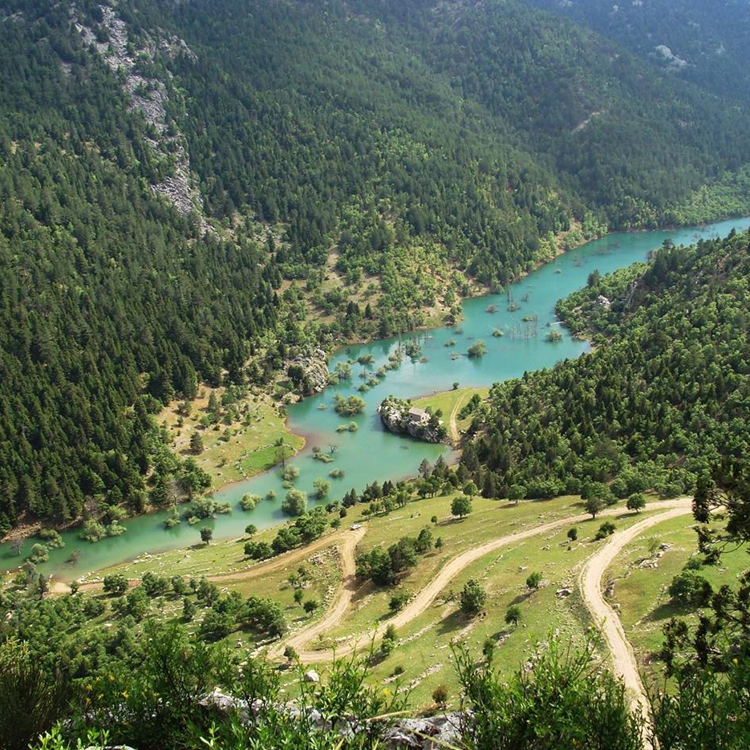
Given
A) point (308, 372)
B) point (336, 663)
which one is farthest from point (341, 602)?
point (308, 372)

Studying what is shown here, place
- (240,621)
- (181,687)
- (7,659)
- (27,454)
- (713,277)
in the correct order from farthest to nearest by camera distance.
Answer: (713,277) → (27,454) → (240,621) → (7,659) → (181,687)

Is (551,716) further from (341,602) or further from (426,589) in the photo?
(341,602)

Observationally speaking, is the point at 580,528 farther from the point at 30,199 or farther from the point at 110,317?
the point at 30,199

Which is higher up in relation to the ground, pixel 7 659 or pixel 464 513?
pixel 7 659

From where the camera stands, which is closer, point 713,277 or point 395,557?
point 395,557

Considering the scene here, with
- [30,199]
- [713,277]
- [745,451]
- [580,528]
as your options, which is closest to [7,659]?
[580,528]

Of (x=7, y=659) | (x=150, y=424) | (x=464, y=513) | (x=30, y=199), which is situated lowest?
(x=464, y=513)

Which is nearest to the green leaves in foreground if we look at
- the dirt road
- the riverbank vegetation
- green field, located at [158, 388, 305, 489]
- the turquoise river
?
the riverbank vegetation

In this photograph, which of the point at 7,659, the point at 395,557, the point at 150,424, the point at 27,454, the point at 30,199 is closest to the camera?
the point at 7,659

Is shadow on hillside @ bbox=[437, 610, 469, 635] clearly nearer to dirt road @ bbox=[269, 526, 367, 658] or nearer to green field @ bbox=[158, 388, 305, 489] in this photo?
dirt road @ bbox=[269, 526, 367, 658]
